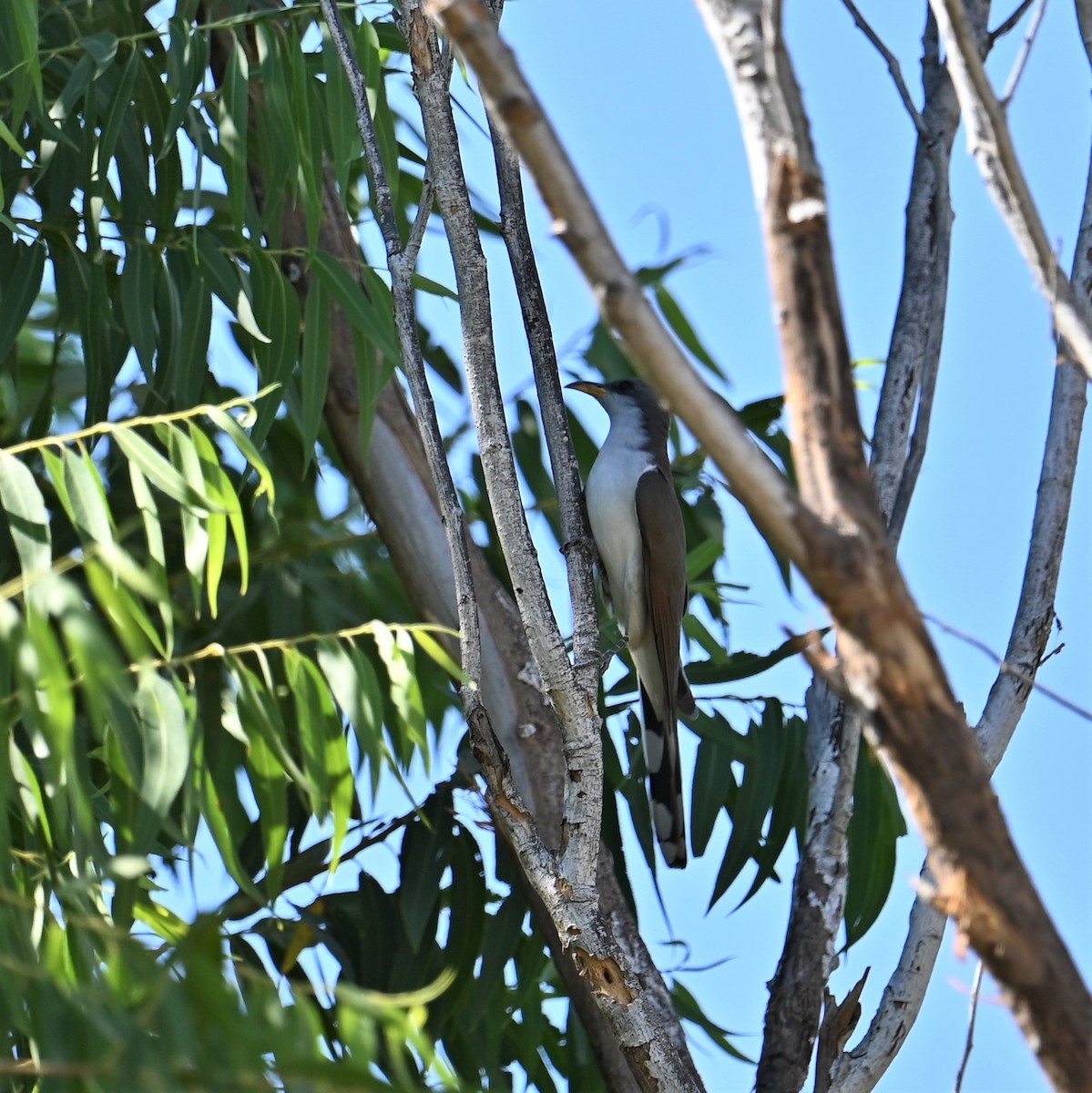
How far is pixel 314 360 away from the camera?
2.78m

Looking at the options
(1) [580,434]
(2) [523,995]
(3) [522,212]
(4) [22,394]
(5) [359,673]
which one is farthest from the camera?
(4) [22,394]

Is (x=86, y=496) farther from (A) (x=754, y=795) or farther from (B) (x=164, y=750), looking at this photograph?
(A) (x=754, y=795)

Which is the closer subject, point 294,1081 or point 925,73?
point 294,1081

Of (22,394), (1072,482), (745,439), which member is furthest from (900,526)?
(22,394)

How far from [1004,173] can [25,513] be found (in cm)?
120

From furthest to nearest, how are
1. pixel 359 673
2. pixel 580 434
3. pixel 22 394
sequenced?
pixel 22 394 → pixel 580 434 → pixel 359 673

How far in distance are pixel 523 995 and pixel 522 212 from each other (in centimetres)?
175

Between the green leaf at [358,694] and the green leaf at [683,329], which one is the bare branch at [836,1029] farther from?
the green leaf at [683,329]

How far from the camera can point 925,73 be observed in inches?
117

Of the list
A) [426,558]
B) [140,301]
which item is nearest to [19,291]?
[140,301]

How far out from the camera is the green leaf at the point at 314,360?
2754mm

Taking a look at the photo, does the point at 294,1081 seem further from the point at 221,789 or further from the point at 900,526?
the point at 221,789

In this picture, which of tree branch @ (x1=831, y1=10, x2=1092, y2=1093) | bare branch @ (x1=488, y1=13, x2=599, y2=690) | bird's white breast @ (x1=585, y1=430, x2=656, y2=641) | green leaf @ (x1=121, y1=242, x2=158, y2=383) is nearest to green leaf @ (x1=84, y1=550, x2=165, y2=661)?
bare branch @ (x1=488, y1=13, x2=599, y2=690)

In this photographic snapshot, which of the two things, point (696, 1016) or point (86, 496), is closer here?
point (86, 496)
